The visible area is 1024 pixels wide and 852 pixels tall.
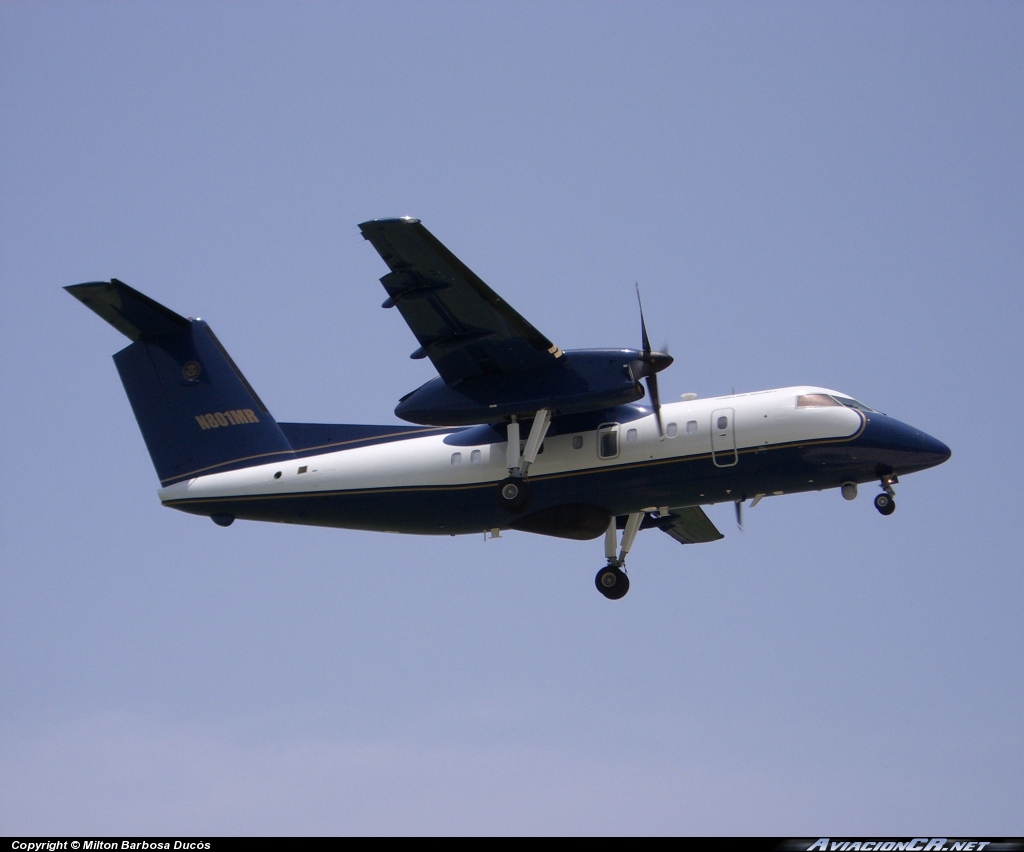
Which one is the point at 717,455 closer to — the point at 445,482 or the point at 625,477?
the point at 625,477

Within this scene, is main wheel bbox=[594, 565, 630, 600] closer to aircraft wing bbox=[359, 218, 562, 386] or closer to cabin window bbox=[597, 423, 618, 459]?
cabin window bbox=[597, 423, 618, 459]

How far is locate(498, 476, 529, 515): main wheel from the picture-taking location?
63.2 feet

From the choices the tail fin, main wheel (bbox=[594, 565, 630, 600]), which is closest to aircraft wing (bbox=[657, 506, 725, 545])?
main wheel (bbox=[594, 565, 630, 600])

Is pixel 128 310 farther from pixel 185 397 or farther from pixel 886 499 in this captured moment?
pixel 886 499

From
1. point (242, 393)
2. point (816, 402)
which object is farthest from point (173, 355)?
point (816, 402)

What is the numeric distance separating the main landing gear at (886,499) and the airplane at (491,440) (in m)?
0.03

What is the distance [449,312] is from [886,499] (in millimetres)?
6936

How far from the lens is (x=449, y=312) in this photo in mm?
18688

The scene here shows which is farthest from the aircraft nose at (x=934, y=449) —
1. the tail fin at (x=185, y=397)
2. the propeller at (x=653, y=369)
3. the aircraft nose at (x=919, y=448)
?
the tail fin at (x=185, y=397)

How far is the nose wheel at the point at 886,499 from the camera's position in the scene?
18484 millimetres

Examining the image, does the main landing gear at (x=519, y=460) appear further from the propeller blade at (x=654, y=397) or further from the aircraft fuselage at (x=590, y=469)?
the propeller blade at (x=654, y=397)

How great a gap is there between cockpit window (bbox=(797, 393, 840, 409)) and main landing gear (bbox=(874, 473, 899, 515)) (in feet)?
4.40
